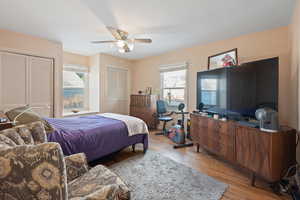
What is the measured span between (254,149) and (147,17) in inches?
97.8

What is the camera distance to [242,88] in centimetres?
237

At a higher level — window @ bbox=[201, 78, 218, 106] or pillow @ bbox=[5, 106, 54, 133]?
window @ bbox=[201, 78, 218, 106]

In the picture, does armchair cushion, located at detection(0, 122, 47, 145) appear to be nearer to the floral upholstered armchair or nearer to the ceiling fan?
the floral upholstered armchair

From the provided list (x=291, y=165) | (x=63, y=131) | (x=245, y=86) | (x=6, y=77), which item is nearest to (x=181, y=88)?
(x=245, y=86)

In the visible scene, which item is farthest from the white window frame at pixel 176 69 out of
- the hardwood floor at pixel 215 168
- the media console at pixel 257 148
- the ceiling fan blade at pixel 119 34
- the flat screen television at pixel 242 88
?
the ceiling fan blade at pixel 119 34

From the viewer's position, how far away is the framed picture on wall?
3068 millimetres

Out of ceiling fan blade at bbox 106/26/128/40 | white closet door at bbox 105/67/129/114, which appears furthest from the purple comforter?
white closet door at bbox 105/67/129/114

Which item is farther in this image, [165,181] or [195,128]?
[195,128]

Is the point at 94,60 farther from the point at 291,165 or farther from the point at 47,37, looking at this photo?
the point at 291,165

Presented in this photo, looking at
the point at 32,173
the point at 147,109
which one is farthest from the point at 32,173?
the point at 147,109

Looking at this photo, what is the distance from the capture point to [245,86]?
2.33m

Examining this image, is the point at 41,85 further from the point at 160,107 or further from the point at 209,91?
the point at 209,91

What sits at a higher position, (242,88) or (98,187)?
(242,88)

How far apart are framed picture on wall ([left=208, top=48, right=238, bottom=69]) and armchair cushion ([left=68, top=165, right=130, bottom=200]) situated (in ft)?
9.22
